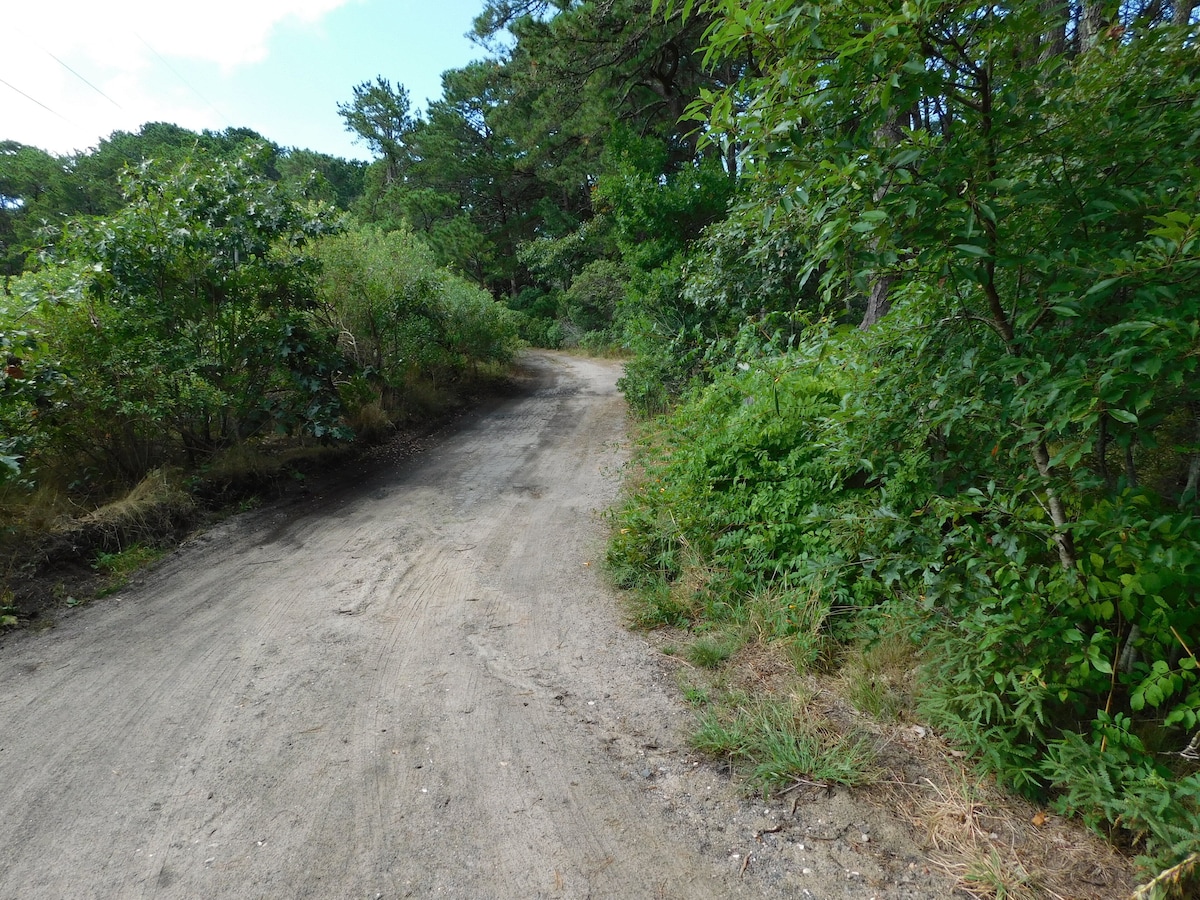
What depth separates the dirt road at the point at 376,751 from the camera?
2.26 m

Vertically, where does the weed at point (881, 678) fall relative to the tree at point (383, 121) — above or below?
below

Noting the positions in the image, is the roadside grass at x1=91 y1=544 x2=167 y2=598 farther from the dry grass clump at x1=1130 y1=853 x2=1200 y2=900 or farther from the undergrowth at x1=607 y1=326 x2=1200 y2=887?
the dry grass clump at x1=1130 y1=853 x2=1200 y2=900

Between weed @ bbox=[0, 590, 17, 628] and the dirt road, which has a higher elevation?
weed @ bbox=[0, 590, 17, 628]

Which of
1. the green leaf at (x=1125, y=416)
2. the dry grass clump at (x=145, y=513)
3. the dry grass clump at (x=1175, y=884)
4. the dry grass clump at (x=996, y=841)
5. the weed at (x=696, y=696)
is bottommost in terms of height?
the dry grass clump at (x=996, y=841)

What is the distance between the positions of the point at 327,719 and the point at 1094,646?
11.6 ft

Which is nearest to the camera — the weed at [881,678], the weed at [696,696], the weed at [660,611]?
the weed at [881,678]

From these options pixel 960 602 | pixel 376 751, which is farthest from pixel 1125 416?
pixel 376 751

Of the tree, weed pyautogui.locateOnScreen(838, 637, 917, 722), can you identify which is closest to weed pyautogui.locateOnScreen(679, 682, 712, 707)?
weed pyautogui.locateOnScreen(838, 637, 917, 722)

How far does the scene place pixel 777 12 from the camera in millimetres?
1873

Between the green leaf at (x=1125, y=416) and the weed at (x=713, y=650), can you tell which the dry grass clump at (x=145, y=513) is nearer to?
the weed at (x=713, y=650)

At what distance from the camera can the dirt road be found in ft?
7.41

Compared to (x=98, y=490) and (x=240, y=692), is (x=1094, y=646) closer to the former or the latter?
(x=240, y=692)

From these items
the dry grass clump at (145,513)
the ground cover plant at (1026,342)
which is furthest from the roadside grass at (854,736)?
the dry grass clump at (145,513)

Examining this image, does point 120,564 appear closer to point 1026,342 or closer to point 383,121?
point 1026,342
